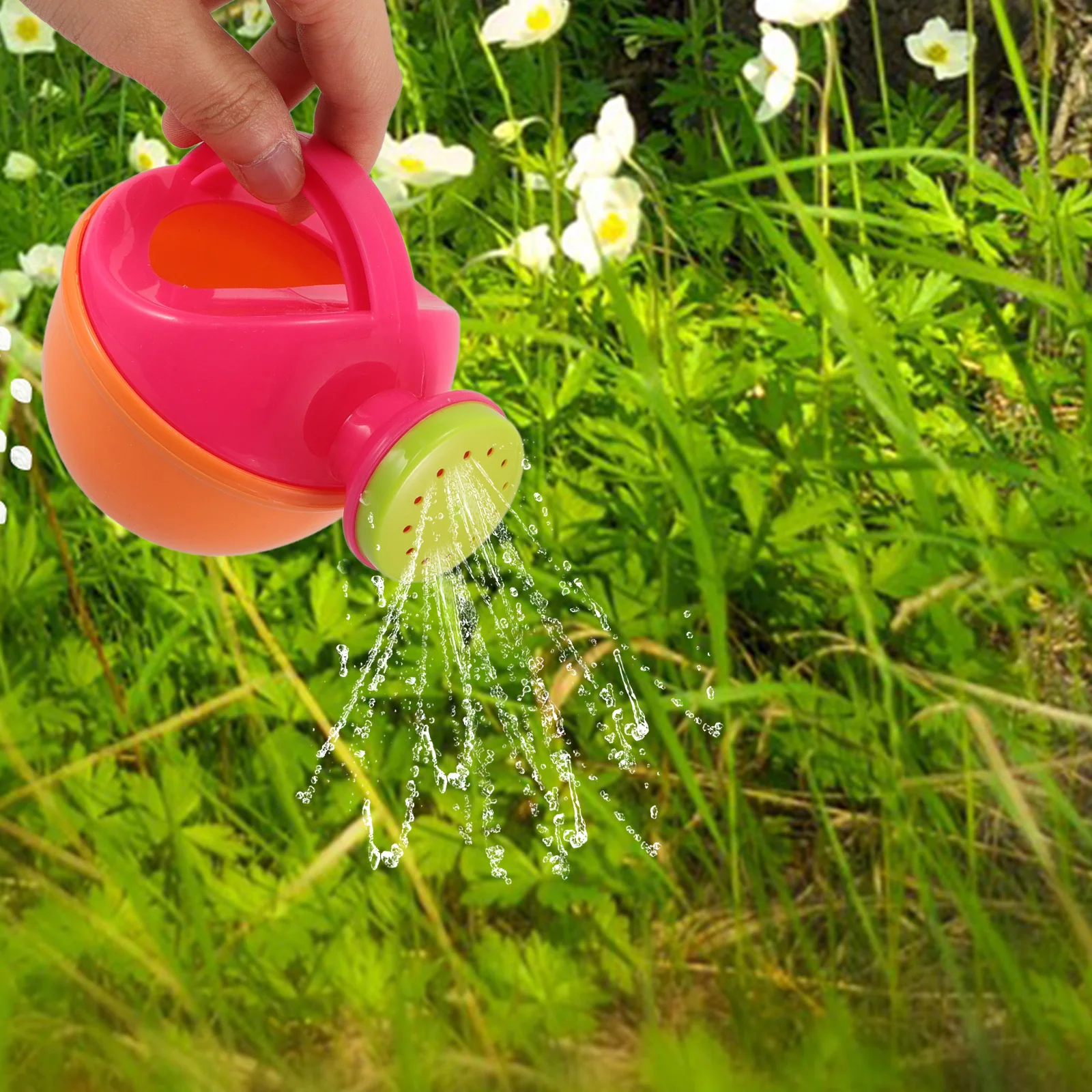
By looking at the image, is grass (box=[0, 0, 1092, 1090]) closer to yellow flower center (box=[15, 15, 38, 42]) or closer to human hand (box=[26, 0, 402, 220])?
human hand (box=[26, 0, 402, 220])

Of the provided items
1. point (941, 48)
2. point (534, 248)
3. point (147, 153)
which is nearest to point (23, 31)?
point (147, 153)

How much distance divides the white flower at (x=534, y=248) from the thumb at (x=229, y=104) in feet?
1.86

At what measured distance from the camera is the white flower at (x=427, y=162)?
56.1 inches

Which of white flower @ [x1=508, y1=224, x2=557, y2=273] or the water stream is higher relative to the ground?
white flower @ [x1=508, y1=224, x2=557, y2=273]

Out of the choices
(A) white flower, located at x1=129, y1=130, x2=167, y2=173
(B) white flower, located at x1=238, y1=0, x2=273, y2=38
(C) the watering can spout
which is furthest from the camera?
(B) white flower, located at x1=238, y1=0, x2=273, y2=38

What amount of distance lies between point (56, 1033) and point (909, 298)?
1.03 metres

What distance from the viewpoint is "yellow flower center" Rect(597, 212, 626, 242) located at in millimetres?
1387

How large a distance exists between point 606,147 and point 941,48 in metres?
0.46

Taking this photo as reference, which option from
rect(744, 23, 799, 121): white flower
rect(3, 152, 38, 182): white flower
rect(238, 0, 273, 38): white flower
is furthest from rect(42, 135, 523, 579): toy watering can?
rect(238, 0, 273, 38): white flower

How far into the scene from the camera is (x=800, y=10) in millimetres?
1342

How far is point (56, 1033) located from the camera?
44.4 inches

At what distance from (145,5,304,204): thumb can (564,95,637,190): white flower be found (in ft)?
1.71

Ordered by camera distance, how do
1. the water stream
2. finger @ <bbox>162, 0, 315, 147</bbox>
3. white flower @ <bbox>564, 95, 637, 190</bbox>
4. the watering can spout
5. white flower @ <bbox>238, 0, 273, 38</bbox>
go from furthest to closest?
white flower @ <bbox>238, 0, 273, 38</bbox> → white flower @ <bbox>564, 95, 637, 190</bbox> → the water stream → finger @ <bbox>162, 0, 315, 147</bbox> → the watering can spout

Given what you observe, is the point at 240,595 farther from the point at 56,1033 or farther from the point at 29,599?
the point at 56,1033
